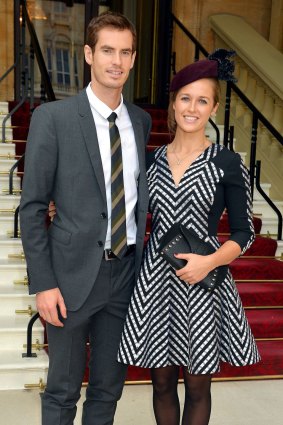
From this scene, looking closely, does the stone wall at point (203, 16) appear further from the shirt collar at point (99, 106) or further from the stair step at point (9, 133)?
the shirt collar at point (99, 106)

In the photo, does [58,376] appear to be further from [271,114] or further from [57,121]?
[271,114]

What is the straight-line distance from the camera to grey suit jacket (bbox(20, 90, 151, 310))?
2031 mm

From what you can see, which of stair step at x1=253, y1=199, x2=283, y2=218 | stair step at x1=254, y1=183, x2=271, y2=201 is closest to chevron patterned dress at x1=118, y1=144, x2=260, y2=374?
stair step at x1=253, y1=199, x2=283, y2=218

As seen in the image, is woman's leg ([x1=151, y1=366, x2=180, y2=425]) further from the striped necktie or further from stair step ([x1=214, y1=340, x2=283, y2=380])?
stair step ([x1=214, y1=340, x2=283, y2=380])

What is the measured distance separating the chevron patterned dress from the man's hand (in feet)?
→ 0.92

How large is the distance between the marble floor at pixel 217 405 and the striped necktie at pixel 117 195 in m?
1.44

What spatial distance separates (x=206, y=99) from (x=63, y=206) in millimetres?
678

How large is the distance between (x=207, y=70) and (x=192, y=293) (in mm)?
850

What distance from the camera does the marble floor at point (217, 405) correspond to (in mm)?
3178

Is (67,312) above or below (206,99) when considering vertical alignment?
below

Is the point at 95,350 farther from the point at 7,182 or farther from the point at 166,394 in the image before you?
the point at 7,182

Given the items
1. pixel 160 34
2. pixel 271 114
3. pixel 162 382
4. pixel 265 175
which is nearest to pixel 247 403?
pixel 162 382

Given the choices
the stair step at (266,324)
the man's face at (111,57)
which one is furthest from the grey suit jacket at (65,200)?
the stair step at (266,324)

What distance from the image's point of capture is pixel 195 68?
216 centimetres
